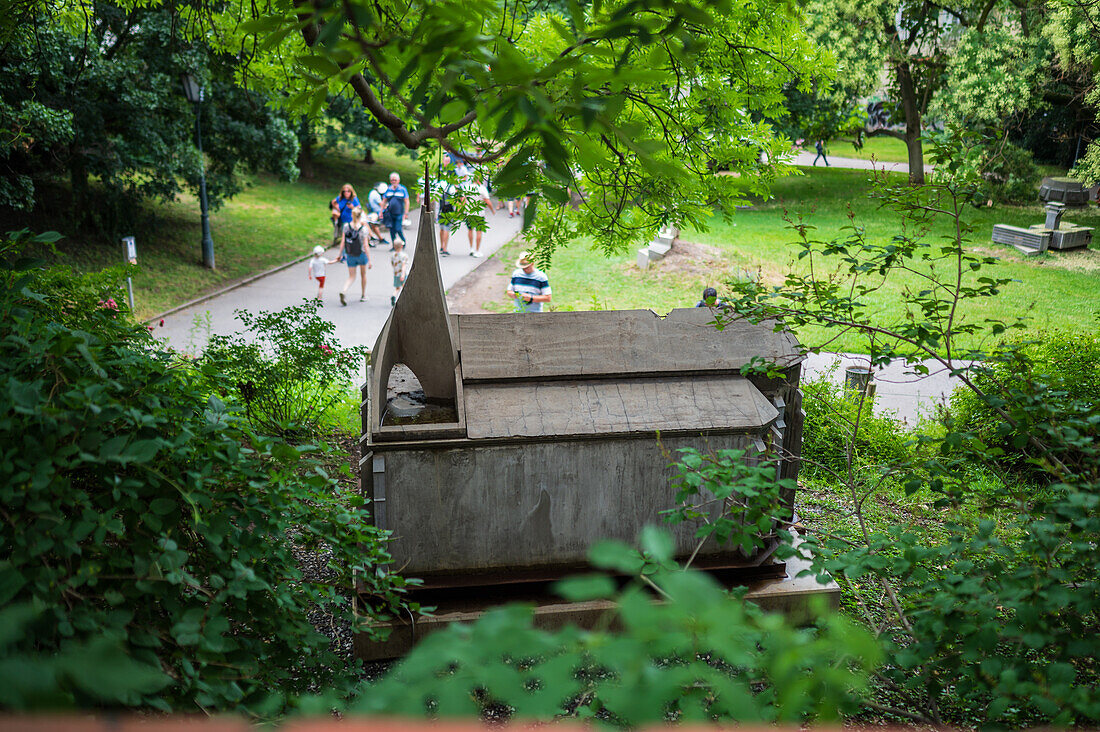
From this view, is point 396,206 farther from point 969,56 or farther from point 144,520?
point 969,56

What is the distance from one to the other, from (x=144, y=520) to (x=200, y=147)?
42.8 feet

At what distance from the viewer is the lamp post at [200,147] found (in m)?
12.5

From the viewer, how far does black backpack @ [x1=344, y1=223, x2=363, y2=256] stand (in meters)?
12.8

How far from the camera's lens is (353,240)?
1276cm

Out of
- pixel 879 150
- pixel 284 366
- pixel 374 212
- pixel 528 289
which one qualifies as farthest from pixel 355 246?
pixel 879 150

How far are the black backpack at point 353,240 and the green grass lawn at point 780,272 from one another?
2.69 m

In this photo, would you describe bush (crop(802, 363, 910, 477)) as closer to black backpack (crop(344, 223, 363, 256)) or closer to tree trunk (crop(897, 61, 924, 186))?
black backpack (crop(344, 223, 363, 256))

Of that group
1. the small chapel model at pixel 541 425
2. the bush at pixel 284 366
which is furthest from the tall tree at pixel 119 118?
the small chapel model at pixel 541 425

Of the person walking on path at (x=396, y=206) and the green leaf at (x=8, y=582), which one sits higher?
the person walking on path at (x=396, y=206)

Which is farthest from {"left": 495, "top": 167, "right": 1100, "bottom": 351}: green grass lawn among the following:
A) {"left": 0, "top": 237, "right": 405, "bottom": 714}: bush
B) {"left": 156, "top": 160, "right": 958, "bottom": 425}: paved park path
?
{"left": 0, "top": 237, "right": 405, "bottom": 714}: bush

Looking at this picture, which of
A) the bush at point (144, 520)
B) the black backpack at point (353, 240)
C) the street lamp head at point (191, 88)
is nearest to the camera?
the bush at point (144, 520)

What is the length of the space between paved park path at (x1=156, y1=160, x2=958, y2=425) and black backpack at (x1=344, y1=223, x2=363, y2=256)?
0.96 m

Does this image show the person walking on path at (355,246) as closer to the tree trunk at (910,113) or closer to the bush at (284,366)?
the bush at (284,366)

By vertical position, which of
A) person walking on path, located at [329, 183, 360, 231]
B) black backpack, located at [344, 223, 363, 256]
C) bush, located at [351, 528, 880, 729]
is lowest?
black backpack, located at [344, 223, 363, 256]
